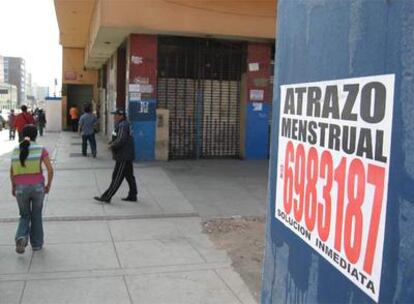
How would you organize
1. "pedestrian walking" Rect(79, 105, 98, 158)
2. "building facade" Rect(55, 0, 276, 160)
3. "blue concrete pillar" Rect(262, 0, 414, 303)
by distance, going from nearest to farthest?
"blue concrete pillar" Rect(262, 0, 414, 303), "building facade" Rect(55, 0, 276, 160), "pedestrian walking" Rect(79, 105, 98, 158)

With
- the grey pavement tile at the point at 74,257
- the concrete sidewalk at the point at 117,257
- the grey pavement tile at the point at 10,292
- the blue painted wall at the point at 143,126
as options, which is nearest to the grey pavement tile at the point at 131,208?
the concrete sidewalk at the point at 117,257

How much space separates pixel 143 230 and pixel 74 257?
150cm

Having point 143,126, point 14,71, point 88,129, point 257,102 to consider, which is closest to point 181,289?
point 143,126

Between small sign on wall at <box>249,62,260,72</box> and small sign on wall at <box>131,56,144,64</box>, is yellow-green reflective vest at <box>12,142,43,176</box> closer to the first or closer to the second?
small sign on wall at <box>131,56,144,64</box>

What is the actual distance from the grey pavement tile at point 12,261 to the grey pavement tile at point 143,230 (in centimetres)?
134

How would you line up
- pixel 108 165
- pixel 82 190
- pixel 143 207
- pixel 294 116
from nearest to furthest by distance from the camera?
pixel 294 116, pixel 143 207, pixel 82 190, pixel 108 165

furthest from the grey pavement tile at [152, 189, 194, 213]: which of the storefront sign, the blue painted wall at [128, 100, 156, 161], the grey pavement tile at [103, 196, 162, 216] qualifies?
the storefront sign

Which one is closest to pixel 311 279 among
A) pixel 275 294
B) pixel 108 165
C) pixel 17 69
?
pixel 275 294

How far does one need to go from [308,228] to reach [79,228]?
582 centimetres

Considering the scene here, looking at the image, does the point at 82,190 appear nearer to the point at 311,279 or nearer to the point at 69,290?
the point at 69,290

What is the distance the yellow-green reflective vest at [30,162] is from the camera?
6.57 meters

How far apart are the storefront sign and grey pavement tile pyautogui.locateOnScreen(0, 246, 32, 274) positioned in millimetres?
4108

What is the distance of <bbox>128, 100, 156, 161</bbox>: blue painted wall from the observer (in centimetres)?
1522

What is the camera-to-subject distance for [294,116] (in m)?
2.96
